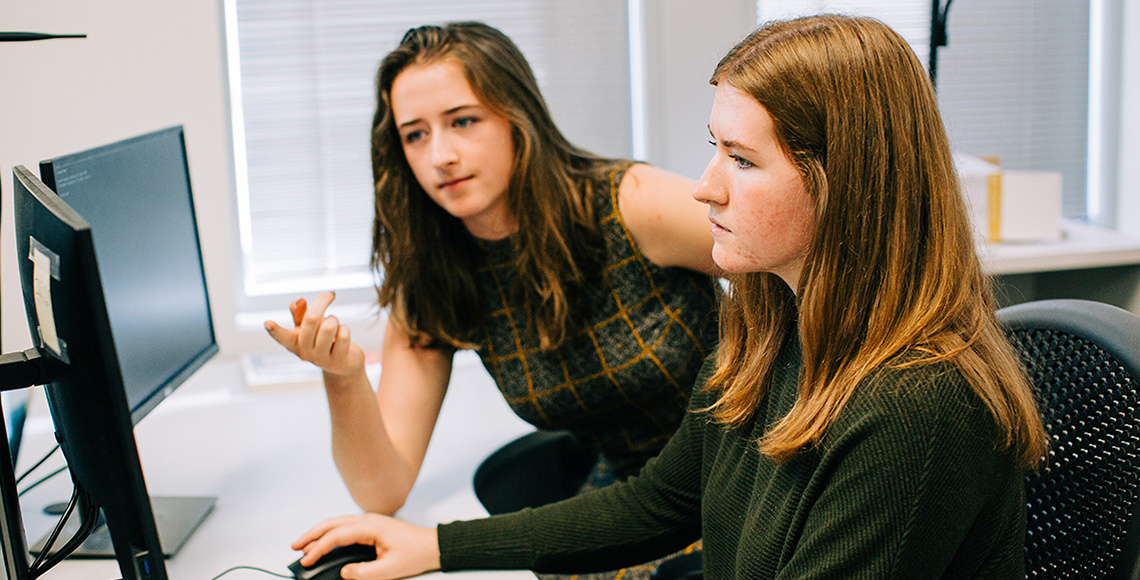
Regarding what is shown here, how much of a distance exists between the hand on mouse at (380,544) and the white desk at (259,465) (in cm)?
5

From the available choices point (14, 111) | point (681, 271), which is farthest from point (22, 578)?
point (14, 111)

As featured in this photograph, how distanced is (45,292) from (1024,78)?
2.61 metres

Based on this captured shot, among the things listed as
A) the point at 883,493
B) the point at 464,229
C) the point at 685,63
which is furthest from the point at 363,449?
the point at 685,63

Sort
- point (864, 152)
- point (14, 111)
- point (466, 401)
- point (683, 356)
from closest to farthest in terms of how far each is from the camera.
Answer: point (864, 152) < point (683, 356) < point (466, 401) < point (14, 111)

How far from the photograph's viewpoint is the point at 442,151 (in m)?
1.39

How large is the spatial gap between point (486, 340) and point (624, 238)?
0.88ft

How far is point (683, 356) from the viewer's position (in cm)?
143

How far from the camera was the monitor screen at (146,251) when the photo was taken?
110cm

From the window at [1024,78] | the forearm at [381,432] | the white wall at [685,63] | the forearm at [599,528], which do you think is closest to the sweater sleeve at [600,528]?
the forearm at [599,528]

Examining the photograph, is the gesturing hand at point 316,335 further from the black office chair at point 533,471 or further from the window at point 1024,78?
the window at point 1024,78

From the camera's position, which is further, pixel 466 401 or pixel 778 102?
pixel 466 401

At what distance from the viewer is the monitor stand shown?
46.6 inches

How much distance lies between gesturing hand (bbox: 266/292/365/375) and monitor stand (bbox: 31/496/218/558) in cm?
26

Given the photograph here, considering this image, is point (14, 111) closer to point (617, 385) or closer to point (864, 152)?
point (617, 385)
